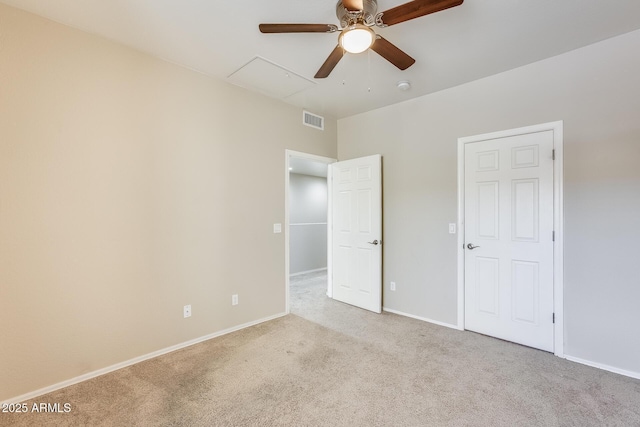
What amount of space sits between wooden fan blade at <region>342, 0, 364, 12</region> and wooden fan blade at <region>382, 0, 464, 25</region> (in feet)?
0.47

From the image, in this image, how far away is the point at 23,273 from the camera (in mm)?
1994

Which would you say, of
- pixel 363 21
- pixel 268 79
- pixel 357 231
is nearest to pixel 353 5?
pixel 363 21

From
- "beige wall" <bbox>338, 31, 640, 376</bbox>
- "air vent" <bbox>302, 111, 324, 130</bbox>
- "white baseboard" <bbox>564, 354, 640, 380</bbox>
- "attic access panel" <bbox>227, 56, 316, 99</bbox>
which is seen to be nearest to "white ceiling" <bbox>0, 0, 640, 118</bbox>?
"attic access panel" <bbox>227, 56, 316, 99</bbox>

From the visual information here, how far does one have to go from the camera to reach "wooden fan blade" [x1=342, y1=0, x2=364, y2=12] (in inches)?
63.3

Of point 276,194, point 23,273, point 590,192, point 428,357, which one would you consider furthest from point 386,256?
point 23,273

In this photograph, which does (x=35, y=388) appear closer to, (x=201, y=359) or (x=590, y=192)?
(x=201, y=359)

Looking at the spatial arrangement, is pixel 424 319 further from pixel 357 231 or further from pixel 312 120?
pixel 312 120

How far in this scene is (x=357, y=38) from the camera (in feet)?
5.63

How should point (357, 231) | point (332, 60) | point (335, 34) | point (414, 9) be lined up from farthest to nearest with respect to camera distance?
point (357, 231), point (335, 34), point (332, 60), point (414, 9)

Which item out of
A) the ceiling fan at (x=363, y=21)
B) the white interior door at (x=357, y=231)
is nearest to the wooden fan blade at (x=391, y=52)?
the ceiling fan at (x=363, y=21)

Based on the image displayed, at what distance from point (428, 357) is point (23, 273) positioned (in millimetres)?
3265

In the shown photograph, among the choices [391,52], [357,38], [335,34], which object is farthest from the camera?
[335,34]

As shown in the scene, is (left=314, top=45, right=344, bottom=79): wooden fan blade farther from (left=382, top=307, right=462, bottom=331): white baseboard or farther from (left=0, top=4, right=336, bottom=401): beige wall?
(left=382, top=307, right=462, bottom=331): white baseboard

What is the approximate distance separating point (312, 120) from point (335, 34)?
1.73 meters
